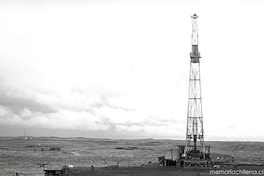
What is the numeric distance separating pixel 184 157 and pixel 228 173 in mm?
14356

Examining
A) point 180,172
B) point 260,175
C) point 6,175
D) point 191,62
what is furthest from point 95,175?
point 6,175

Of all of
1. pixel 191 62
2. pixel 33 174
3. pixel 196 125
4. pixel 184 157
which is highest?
pixel 191 62

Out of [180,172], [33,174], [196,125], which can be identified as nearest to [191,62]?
[196,125]

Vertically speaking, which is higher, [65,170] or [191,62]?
[191,62]

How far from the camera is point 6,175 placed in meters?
65.1

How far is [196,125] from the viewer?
4819 centimetres

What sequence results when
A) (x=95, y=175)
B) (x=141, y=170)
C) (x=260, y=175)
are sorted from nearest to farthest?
(x=260, y=175) → (x=95, y=175) → (x=141, y=170)

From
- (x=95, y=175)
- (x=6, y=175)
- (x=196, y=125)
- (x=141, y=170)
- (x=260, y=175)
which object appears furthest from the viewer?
(x=6, y=175)

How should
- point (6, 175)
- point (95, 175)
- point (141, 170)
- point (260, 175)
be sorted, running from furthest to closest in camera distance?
point (6, 175), point (141, 170), point (95, 175), point (260, 175)

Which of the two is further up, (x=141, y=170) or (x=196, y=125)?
(x=196, y=125)

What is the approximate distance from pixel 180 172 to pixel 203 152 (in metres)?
10.7

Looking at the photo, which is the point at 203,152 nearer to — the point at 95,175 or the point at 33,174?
the point at 95,175

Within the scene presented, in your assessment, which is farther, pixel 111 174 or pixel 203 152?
pixel 203 152

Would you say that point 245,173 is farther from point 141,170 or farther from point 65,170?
point 65,170
